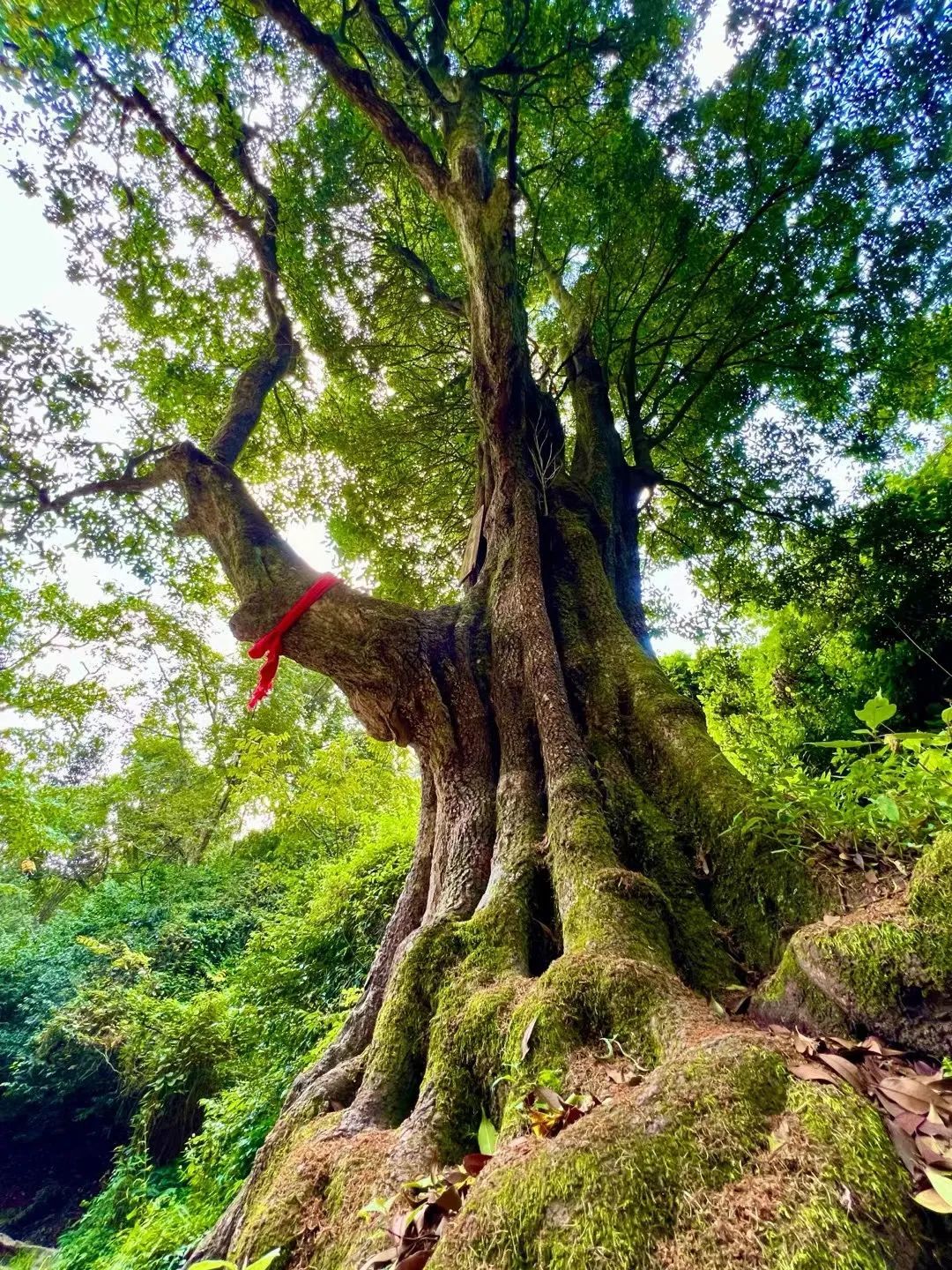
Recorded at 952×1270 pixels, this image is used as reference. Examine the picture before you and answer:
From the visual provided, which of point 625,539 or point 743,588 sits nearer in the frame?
point 625,539

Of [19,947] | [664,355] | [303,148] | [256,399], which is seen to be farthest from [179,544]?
[19,947]

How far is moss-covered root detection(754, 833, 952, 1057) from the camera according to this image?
1.23 metres

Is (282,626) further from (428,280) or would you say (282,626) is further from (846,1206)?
(428,280)

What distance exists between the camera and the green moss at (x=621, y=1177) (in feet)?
2.93

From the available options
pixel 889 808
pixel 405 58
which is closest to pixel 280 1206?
pixel 889 808

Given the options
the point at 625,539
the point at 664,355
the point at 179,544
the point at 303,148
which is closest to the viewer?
the point at 625,539

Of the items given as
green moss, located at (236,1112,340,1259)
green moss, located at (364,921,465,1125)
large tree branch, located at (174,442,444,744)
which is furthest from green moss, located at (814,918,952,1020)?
large tree branch, located at (174,442,444,744)

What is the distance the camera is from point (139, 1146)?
5.88 m

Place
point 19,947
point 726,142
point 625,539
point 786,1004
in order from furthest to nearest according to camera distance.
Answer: point 19,947 → point 726,142 → point 625,539 → point 786,1004

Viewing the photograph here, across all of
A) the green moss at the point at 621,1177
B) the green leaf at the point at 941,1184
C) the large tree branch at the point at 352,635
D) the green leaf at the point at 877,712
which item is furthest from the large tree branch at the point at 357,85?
the green leaf at the point at 941,1184

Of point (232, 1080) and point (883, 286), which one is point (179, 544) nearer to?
point (232, 1080)

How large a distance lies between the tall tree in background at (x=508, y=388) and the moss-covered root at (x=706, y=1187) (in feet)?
1.20

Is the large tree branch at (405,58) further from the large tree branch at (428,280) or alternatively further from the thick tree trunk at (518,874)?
the large tree branch at (428,280)

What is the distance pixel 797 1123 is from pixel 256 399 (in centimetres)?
559
